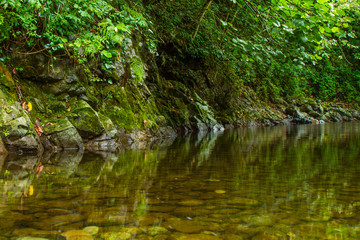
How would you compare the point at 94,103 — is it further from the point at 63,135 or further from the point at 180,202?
the point at 180,202

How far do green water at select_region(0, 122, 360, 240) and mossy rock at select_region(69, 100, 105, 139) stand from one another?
234 centimetres

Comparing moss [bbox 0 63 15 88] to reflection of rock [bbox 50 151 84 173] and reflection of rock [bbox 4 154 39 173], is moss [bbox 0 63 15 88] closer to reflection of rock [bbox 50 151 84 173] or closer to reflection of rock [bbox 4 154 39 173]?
reflection of rock [bbox 4 154 39 173]

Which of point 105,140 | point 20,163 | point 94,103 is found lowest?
point 20,163

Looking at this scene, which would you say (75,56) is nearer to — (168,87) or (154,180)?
(154,180)

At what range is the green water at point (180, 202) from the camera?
1808 millimetres

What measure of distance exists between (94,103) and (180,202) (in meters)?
5.61

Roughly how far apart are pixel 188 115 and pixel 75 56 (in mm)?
7259

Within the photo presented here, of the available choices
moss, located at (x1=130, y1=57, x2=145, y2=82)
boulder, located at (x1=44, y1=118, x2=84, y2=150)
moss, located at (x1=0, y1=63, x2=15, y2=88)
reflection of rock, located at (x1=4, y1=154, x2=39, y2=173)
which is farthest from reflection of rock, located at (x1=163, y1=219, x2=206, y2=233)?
moss, located at (x1=130, y1=57, x2=145, y2=82)

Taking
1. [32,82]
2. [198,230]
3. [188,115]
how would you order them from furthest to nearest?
1. [188,115]
2. [32,82]
3. [198,230]

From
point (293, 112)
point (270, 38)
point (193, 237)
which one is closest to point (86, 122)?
point (270, 38)

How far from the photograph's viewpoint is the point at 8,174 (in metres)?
3.43

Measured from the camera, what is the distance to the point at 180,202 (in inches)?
94.9

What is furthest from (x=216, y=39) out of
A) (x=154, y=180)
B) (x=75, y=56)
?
(x=154, y=180)

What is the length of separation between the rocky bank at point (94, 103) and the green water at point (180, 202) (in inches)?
71.7
